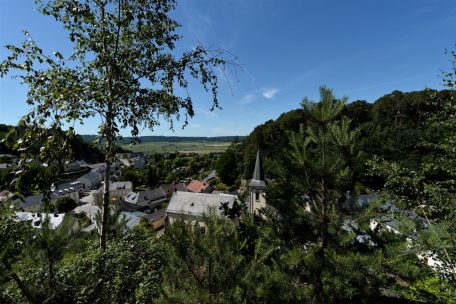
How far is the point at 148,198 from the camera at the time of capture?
5047 centimetres

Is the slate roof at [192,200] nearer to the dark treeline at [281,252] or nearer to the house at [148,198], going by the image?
the house at [148,198]

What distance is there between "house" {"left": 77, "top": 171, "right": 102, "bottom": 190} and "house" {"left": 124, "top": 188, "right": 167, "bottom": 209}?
30.1 m

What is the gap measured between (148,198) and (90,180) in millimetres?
34563

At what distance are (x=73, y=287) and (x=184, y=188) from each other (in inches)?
2058

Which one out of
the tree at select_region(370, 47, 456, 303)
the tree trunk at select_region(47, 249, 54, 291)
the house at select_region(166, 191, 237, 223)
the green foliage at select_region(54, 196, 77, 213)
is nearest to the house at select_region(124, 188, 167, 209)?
the green foliage at select_region(54, 196, 77, 213)

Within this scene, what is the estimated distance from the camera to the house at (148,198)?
4838 cm

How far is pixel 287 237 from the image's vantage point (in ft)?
14.6

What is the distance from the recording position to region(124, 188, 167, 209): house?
A: 48375mm

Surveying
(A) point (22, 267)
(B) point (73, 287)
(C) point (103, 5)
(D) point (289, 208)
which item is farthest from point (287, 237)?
(C) point (103, 5)

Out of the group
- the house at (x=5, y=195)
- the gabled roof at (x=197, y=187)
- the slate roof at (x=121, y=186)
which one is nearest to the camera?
the house at (x=5, y=195)

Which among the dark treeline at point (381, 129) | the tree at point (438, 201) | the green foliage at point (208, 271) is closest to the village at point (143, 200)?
the green foliage at point (208, 271)

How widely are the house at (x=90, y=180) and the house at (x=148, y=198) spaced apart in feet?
98.9

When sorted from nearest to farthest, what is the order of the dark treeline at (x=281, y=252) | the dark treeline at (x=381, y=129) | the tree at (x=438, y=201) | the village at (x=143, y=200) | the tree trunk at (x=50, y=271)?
the dark treeline at (x=281, y=252), the tree trunk at (x=50, y=271), the tree at (x=438, y=201), the village at (x=143, y=200), the dark treeline at (x=381, y=129)

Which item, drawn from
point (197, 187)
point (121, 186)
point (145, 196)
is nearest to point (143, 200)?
point (145, 196)
